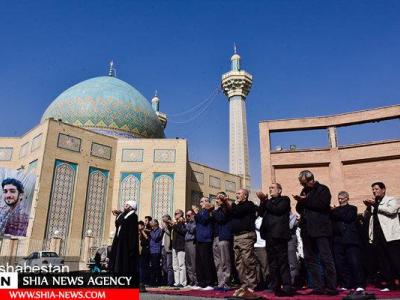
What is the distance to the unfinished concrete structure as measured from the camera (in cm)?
905

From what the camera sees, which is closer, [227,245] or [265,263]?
[227,245]

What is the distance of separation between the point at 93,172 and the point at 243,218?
15377mm

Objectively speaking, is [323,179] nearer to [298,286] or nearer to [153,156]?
[298,286]

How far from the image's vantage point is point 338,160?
31.2 ft

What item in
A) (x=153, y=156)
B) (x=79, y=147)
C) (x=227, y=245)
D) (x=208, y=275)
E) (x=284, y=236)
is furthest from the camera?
(x=153, y=156)

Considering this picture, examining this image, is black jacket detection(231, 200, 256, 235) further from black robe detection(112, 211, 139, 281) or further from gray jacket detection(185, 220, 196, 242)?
gray jacket detection(185, 220, 196, 242)

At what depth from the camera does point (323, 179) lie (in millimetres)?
9594

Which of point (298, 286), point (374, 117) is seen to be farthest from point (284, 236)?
point (374, 117)

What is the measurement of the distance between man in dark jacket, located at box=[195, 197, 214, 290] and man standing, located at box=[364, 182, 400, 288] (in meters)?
2.45

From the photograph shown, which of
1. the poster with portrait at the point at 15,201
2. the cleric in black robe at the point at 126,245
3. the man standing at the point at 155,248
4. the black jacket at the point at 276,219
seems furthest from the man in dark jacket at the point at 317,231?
the poster with portrait at the point at 15,201

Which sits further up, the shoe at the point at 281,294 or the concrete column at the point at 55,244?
the concrete column at the point at 55,244

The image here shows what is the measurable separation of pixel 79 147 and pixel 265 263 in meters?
15.0

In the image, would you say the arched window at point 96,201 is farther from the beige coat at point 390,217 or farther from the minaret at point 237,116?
the beige coat at point 390,217

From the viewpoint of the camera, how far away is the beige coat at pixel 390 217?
15.2 feet
